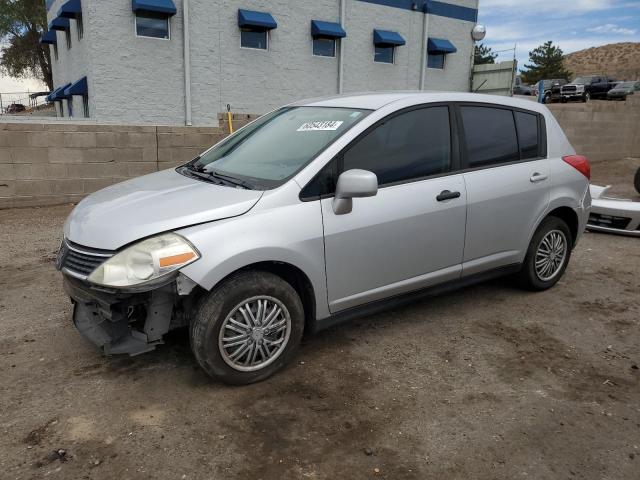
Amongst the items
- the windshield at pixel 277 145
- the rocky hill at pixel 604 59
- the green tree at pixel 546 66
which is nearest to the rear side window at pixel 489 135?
the windshield at pixel 277 145

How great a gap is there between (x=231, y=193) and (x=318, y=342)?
1320 mm

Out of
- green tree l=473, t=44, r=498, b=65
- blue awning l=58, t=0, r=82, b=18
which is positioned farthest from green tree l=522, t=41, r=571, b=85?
blue awning l=58, t=0, r=82, b=18

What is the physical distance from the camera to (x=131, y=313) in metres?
3.04

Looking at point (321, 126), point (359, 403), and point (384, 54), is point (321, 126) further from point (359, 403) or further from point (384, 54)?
point (384, 54)

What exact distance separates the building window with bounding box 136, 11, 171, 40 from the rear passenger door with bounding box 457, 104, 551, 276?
13.8 metres

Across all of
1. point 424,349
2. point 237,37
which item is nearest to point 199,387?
point 424,349

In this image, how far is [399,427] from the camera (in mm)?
2836

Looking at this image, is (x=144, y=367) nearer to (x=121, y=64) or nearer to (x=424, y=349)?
(x=424, y=349)

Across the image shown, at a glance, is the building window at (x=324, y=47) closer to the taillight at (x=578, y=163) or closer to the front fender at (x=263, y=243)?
the taillight at (x=578, y=163)

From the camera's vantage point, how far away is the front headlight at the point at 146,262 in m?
2.83

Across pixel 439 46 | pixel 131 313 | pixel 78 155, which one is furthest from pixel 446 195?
pixel 439 46

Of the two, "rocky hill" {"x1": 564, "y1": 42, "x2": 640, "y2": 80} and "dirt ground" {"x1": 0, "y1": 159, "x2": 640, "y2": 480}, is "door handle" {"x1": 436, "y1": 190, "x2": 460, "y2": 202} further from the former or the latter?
"rocky hill" {"x1": 564, "y1": 42, "x2": 640, "y2": 80}

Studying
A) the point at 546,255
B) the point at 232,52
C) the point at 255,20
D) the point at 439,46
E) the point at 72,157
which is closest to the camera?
the point at 546,255

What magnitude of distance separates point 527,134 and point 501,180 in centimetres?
66
